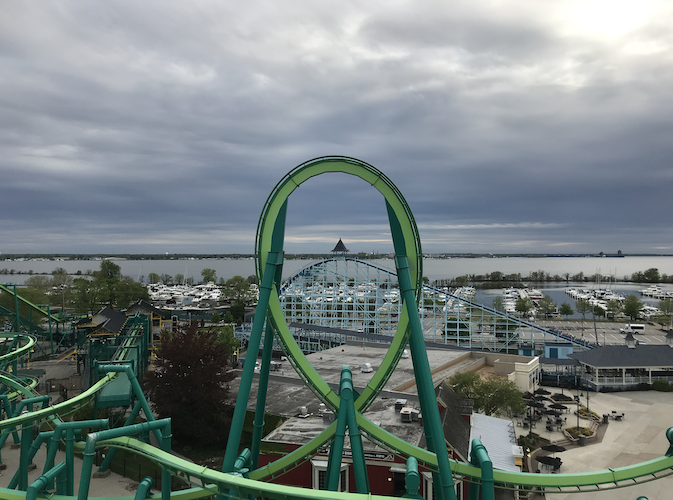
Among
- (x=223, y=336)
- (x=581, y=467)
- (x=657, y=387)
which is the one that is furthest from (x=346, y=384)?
(x=657, y=387)

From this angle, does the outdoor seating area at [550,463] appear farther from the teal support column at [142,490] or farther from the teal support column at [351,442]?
the teal support column at [142,490]

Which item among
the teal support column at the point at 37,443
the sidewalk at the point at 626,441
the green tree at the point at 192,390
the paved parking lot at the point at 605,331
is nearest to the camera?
the teal support column at the point at 37,443

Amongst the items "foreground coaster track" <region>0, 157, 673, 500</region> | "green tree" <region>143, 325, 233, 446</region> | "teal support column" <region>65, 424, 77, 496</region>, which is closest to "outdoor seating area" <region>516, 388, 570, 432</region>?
"green tree" <region>143, 325, 233, 446</region>

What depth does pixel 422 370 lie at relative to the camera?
10.8 meters

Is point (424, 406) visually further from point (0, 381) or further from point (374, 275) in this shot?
point (374, 275)

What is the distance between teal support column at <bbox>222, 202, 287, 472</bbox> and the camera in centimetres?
1070

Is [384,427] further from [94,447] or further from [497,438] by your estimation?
[94,447]

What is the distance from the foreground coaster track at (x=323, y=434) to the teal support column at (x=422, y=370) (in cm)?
2

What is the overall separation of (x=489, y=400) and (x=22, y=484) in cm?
2341

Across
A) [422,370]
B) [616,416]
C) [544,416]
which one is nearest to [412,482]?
[422,370]

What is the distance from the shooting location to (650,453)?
2481cm

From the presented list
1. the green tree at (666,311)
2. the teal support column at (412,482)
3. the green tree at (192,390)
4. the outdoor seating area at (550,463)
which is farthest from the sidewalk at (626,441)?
the green tree at (666,311)

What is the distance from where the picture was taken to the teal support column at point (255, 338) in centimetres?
1070

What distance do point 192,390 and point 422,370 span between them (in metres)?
16.3
